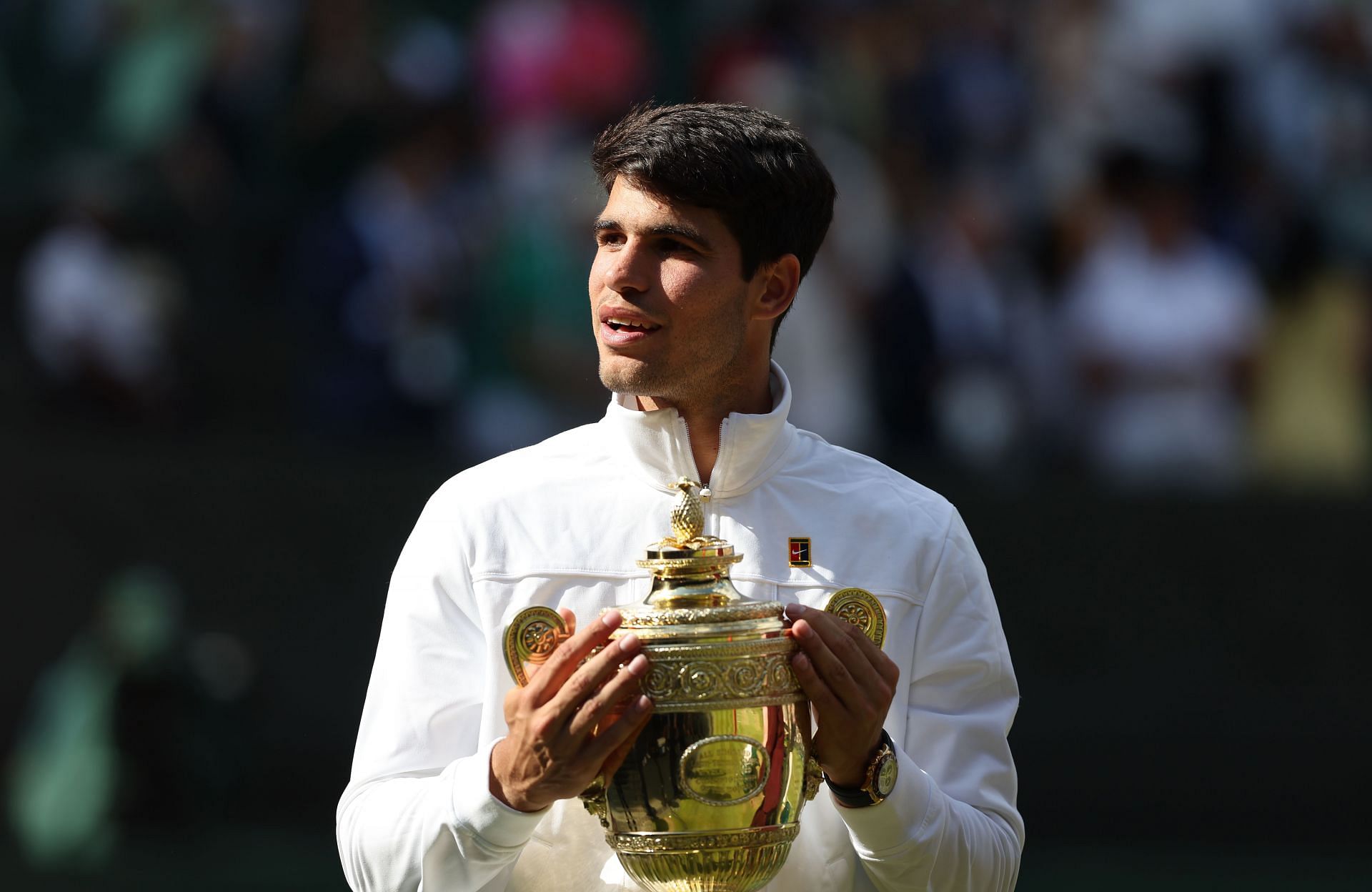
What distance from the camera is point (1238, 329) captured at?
920 centimetres

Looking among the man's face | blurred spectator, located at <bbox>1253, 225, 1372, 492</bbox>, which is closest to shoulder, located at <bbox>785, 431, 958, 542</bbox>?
the man's face

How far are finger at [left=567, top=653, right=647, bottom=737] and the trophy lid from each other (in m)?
0.09

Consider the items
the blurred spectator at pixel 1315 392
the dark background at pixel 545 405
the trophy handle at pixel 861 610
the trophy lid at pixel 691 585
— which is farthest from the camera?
the blurred spectator at pixel 1315 392

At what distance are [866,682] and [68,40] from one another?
891 cm

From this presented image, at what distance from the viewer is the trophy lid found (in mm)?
3119

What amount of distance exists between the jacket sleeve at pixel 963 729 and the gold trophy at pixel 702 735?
0.28m

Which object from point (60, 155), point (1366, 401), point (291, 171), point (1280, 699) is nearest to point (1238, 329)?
point (1366, 401)

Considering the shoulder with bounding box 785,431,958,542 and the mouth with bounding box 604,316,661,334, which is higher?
the mouth with bounding box 604,316,661,334

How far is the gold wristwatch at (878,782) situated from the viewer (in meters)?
3.23

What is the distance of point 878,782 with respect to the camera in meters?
3.24

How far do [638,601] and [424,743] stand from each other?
38 centimetres

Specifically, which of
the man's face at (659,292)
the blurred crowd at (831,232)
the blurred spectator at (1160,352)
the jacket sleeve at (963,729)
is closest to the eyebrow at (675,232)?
the man's face at (659,292)

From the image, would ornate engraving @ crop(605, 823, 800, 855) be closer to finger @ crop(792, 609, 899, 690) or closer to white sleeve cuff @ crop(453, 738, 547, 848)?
white sleeve cuff @ crop(453, 738, 547, 848)

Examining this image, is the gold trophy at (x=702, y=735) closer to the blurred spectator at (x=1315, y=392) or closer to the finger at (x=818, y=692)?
the finger at (x=818, y=692)
